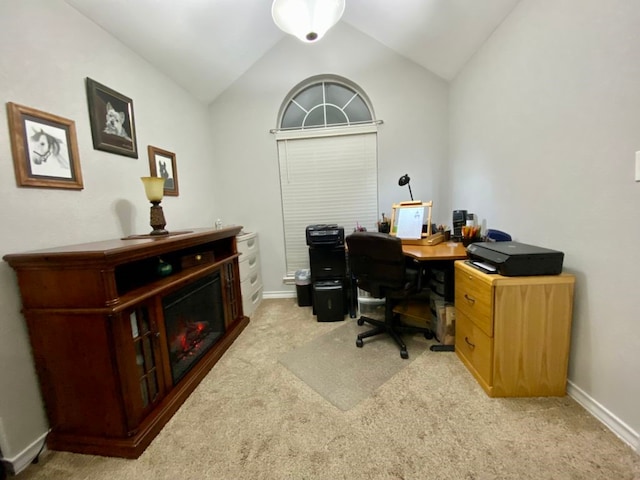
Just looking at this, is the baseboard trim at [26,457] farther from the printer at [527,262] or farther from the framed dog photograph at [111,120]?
the printer at [527,262]

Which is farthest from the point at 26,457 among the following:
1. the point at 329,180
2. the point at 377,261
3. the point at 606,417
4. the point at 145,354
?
the point at 329,180

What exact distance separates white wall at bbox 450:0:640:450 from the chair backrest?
873 millimetres

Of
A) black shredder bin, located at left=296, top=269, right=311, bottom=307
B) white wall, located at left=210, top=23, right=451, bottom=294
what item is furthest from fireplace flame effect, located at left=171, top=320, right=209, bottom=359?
white wall, located at left=210, top=23, right=451, bottom=294

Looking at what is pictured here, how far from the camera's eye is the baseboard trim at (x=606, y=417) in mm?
1131

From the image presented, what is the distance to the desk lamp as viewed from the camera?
1694 mm

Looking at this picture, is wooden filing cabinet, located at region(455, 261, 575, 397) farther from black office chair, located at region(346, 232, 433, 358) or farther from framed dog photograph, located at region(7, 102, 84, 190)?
framed dog photograph, located at region(7, 102, 84, 190)

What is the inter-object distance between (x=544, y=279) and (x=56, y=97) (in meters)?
2.87

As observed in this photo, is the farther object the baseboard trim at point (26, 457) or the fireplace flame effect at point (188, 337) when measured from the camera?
the fireplace flame effect at point (188, 337)

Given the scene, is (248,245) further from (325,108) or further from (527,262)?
(527,262)

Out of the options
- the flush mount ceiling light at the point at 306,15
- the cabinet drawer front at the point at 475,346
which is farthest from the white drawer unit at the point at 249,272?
the cabinet drawer front at the point at 475,346

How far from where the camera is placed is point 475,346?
5.32 ft

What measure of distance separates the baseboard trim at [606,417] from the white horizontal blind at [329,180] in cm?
212

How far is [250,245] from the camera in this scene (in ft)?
9.56

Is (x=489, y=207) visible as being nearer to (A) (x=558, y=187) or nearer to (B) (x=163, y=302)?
(A) (x=558, y=187)
